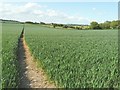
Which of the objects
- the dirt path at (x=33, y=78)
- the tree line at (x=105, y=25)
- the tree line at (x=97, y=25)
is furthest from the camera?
the tree line at (x=105, y=25)

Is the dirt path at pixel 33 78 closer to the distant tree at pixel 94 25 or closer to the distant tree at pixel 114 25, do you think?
the distant tree at pixel 94 25

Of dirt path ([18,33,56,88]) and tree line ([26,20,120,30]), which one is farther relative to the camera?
tree line ([26,20,120,30])

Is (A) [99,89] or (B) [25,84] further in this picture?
(B) [25,84]

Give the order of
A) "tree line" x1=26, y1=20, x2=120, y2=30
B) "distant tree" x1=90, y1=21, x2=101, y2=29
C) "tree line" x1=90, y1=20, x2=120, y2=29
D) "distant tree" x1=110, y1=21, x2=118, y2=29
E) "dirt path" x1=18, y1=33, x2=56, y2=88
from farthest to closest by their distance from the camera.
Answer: "distant tree" x1=90, y1=21, x2=101, y2=29
"tree line" x1=90, y1=20, x2=120, y2=29
"distant tree" x1=110, y1=21, x2=118, y2=29
"tree line" x1=26, y1=20, x2=120, y2=30
"dirt path" x1=18, y1=33, x2=56, y2=88

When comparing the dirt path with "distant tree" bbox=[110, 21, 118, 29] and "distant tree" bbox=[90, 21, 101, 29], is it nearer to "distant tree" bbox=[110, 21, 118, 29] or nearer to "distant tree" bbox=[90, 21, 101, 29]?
"distant tree" bbox=[90, 21, 101, 29]

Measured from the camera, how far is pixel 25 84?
10094 millimetres

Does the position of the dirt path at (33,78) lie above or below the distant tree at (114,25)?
below

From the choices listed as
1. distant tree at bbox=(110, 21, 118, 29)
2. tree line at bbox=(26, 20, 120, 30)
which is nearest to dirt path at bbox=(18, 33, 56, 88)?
tree line at bbox=(26, 20, 120, 30)

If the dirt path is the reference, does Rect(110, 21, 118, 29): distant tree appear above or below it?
above

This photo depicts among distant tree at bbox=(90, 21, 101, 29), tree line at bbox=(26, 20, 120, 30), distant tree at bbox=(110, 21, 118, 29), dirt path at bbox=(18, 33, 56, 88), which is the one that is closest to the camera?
dirt path at bbox=(18, 33, 56, 88)

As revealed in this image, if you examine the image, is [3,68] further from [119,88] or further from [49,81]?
[119,88]

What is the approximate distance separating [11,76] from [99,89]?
2.95 m

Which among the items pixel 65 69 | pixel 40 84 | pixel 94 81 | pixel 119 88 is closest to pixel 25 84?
pixel 40 84

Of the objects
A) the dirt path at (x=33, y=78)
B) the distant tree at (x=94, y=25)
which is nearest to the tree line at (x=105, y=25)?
the distant tree at (x=94, y=25)
